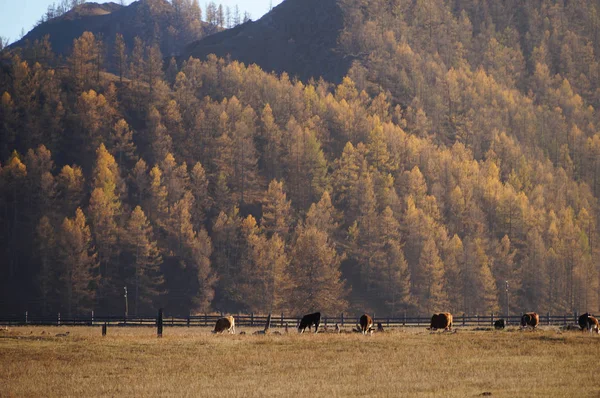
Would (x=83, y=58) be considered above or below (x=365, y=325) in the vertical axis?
above

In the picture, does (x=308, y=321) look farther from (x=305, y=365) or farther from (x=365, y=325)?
(x=305, y=365)

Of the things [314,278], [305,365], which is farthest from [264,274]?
[305,365]

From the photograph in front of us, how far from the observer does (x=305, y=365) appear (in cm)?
3781

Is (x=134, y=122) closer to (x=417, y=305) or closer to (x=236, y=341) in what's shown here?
(x=417, y=305)

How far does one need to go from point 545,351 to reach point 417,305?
88.3 metres

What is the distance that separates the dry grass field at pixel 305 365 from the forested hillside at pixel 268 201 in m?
69.8

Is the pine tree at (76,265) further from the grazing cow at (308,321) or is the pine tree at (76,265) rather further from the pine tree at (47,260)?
the grazing cow at (308,321)

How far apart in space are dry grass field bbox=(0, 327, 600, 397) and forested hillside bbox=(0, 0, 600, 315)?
6980 cm

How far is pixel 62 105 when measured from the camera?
151625mm

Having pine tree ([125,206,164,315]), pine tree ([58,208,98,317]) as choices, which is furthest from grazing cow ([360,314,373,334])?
pine tree ([125,206,164,315])

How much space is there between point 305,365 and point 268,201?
4017 inches

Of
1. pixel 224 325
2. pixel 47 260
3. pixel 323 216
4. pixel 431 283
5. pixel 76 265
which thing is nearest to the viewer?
pixel 224 325

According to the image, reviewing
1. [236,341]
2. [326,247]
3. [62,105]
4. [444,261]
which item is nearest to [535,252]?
[444,261]

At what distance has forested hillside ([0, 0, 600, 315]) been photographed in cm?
12312
